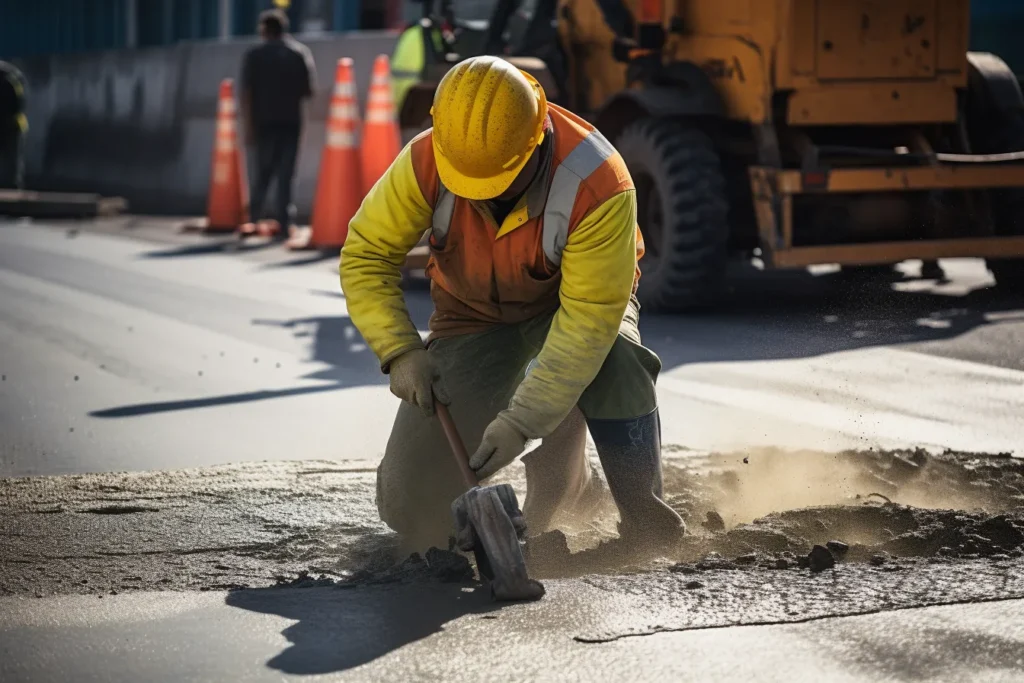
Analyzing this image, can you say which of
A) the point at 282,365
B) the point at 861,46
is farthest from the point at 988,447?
the point at 861,46

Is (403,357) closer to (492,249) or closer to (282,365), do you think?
(492,249)

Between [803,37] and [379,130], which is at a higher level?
[803,37]

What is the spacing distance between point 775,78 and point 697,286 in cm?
127

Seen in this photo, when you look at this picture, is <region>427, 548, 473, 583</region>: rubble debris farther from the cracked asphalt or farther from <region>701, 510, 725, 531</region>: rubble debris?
<region>701, 510, 725, 531</region>: rubble debris

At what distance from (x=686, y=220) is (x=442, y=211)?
4960mm

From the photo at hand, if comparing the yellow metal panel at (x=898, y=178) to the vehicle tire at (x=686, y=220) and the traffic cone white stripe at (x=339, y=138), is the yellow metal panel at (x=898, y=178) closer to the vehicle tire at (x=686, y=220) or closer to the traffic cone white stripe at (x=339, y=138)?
the vehicle tire at (x=686, y=220)

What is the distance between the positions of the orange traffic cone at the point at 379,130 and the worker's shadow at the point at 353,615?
9264 millimetres

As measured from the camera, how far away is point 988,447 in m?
5.71

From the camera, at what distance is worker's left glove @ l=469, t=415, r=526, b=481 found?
4.14 m

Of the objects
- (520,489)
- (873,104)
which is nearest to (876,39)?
(873,104)

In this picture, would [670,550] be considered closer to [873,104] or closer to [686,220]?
[686,220]

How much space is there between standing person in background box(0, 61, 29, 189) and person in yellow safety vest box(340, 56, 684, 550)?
514 inches

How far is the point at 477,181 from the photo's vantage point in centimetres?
413

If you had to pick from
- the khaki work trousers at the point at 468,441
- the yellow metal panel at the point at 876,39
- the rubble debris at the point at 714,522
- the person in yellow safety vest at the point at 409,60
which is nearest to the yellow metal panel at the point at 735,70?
the yellow metal panel at the point at 876,39
